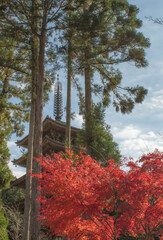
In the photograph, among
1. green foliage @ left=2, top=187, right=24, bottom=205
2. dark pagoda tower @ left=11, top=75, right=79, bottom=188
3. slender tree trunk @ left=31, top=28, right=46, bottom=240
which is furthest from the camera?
green foliage @ left=2, top=187, right=24, bottom=205

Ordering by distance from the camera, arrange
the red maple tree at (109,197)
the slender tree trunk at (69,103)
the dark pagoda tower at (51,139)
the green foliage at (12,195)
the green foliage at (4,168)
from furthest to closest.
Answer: the green foliage at (12,195) < the dark pagoda tower at (51,139) < the green foliage at (4,168) < the slender tree trunk at (69,103) < the red maple tree at (109,197)

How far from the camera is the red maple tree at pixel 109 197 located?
5301mm

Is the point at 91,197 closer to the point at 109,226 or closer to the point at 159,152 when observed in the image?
the point at 109,226

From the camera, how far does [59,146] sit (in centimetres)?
1786

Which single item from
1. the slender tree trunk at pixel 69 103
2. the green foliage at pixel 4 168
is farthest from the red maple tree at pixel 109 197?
the green foliage at pixel 4 168

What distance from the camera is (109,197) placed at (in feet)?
18.1

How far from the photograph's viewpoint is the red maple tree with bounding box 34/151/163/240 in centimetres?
530

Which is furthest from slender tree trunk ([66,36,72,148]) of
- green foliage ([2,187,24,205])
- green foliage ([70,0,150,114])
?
green foliage ([2,187,24,205])

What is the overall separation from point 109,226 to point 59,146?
12.4 metres

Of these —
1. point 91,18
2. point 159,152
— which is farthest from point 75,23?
point 159,152

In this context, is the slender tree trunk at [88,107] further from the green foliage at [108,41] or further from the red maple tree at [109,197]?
the red maple tree at [109,197]

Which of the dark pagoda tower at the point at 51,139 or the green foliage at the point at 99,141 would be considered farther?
the dark pagoda tower at the point at 51,139

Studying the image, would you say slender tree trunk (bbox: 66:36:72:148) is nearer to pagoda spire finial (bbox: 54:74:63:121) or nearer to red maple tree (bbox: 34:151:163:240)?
red maple tree (bbox: 34:151:163:240)

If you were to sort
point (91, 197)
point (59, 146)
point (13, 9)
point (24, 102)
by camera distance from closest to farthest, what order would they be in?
point (91, 197) < point (13, 9) < point (24, 102) < point (59, 146)
